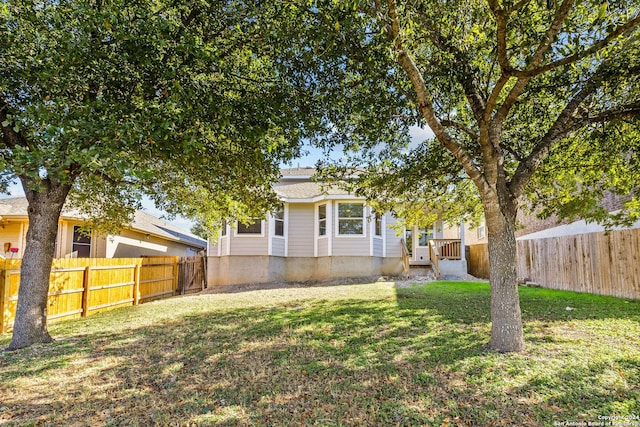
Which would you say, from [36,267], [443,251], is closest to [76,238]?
[36,267]

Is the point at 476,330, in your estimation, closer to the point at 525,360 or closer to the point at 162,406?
the point at 525,360

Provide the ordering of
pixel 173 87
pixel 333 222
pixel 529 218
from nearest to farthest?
pixel 173 87 → pixel 333 222 → pixel 529 218

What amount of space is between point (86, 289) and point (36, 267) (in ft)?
11.1

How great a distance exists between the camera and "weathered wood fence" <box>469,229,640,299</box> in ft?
29.8

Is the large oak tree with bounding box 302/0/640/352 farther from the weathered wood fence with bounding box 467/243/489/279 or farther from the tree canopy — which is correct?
the weathered wood fence with bounding box 467/243/489/279

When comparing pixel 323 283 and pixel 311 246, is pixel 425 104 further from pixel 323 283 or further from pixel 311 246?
pixel 311 246

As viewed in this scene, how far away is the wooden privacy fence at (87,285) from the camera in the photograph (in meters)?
7.05

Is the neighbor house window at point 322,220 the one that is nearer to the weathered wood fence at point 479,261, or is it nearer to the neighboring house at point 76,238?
the weathered wood fence at point 479,261

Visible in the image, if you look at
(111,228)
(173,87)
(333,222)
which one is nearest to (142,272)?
(111,228)

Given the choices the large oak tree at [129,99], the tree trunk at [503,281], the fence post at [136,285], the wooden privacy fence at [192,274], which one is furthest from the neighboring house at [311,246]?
the tree trunk at [503,281]

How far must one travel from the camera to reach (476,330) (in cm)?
607

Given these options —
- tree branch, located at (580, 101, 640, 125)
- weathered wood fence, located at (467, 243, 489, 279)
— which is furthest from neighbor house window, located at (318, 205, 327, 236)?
tree branch, located at (580, 101, 640, 125)

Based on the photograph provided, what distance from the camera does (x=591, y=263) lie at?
10.4 m

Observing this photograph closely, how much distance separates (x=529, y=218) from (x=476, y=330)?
14.8 meters
